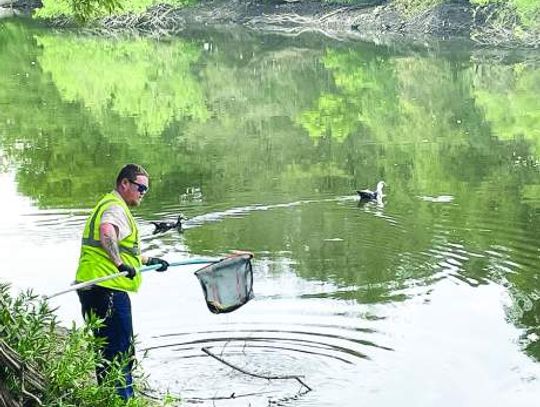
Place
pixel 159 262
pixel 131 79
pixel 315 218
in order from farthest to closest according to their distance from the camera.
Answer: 1. pixel 131 79
2. pixel 315 218
3. pixel 159 262

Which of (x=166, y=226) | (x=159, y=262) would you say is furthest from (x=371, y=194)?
(x=159, y=262)

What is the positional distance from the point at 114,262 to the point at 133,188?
1.67 ft

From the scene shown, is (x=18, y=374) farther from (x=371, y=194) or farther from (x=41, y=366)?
(x=371, y=194)

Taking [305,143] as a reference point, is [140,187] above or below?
above

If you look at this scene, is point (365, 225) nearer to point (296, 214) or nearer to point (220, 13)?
point (296, 214)

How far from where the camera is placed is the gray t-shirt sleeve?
267 inches

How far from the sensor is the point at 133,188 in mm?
6902

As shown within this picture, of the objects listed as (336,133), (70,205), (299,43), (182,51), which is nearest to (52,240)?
(70,205)

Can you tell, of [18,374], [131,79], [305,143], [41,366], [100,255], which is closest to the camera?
[18,374]

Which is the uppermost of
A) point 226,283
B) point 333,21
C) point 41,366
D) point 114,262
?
point 333,21

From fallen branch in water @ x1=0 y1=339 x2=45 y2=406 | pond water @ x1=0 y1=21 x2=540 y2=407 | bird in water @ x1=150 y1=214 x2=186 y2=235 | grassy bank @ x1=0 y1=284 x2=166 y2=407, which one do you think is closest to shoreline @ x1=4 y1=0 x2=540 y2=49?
pond water @ x1=0 y1=21 x2=540 y2=407

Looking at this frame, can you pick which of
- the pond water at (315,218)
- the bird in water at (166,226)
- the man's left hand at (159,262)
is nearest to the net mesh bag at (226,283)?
the man's left hand at (159,262)

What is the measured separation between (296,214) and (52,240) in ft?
12.3

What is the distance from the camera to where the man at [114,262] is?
6.76 meters
